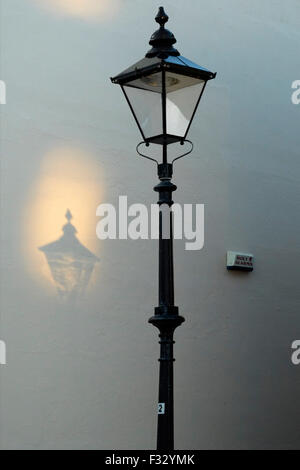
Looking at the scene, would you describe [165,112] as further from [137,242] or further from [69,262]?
[137,242]

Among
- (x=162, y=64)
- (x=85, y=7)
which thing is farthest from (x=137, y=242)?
(x=162, y=64)

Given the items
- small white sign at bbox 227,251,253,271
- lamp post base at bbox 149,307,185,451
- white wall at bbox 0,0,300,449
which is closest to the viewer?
lamp post base at bbox 149,307,185,451

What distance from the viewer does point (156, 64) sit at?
5.40 meters

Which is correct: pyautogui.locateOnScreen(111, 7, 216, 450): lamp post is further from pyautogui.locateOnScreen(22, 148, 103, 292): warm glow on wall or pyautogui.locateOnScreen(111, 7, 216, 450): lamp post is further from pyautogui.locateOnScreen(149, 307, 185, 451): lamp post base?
pyautogui.locateOnScreen(22, 148, 103, 292): warm glow on wall

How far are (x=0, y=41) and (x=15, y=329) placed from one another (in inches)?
92.8

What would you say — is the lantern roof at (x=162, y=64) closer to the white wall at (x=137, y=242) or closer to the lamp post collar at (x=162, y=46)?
the lamp post collar at (x=162, y=46)

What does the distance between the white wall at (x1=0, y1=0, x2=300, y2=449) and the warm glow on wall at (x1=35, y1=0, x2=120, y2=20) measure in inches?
0.7

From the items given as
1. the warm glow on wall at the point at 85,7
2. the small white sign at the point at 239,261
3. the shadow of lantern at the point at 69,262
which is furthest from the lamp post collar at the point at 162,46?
the small white sign at the point at 239,261

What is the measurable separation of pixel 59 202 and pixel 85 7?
180cm

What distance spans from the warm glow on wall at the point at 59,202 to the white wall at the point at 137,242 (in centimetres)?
1

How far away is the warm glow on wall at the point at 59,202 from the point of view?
6855 millimetres

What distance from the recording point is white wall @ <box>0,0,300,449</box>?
6.82 m

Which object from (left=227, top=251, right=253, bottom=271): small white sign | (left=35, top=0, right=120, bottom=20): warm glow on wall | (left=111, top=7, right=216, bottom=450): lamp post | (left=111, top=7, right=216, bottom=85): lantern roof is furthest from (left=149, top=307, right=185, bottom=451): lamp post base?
(left=35, top=0, right=120, bottom=20): warm glow on wall
